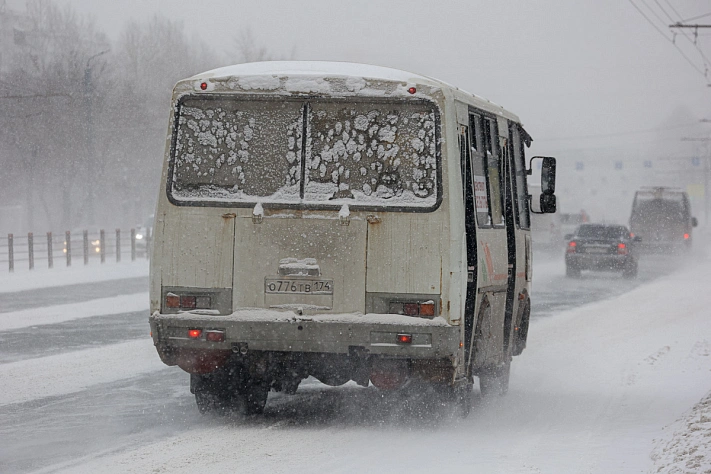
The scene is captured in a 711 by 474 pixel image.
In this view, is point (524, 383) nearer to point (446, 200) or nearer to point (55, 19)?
point (446, 200)

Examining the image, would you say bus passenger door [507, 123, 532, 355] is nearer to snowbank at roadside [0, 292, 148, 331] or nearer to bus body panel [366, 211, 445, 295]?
bus body panel [366, 211, 445, 295]

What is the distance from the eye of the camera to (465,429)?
360 inches

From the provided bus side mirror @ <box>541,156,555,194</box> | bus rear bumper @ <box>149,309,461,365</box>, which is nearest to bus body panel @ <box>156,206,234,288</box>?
bus rear bumper @ <box>149,309,461,365</box>

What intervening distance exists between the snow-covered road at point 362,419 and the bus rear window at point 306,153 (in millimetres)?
1724

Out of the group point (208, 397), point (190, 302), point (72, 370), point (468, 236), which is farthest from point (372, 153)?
point (72, 370)

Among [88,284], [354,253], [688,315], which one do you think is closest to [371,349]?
[354,253]

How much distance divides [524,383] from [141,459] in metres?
5.80

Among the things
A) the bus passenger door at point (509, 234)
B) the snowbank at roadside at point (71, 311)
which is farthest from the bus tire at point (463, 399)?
the snowbank at roadside at point (71, 311)

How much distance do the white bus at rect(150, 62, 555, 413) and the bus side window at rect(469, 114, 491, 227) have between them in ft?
1.27

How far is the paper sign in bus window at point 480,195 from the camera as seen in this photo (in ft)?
30.2

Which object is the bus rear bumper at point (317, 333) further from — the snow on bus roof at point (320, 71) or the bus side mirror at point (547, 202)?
the bus side mirror at point (547, 202)

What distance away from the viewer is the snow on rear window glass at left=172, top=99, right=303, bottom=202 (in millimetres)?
8516

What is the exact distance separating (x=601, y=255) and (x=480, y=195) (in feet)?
83.2

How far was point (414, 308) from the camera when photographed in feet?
27.1
